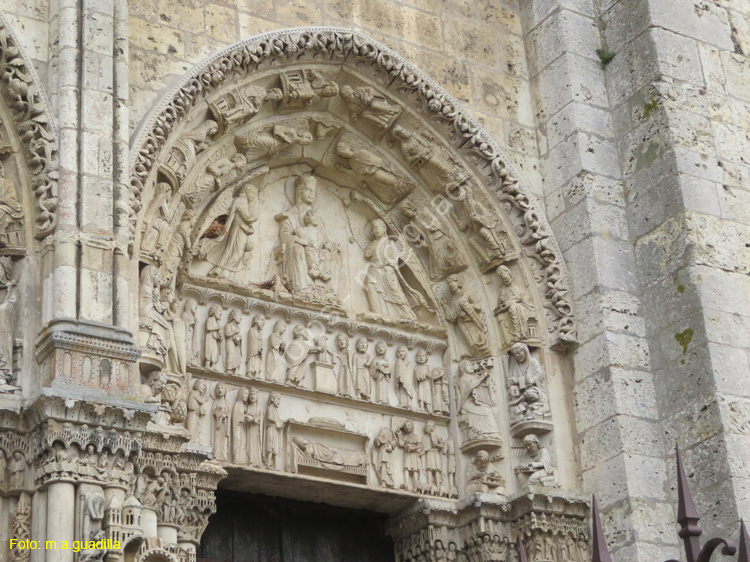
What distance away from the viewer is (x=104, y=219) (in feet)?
26.2

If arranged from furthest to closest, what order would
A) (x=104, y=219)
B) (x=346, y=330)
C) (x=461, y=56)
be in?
1. (x=461, y=56)
2. (x=346, y=330)
3. (x=104, y=219)

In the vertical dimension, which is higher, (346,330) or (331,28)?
(331,28)

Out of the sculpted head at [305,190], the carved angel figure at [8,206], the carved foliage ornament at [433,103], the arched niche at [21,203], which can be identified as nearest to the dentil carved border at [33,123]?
the arched niche at [21,203]

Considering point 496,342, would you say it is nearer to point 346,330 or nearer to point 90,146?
point 346,330

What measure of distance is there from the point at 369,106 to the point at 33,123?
2748 millimetres

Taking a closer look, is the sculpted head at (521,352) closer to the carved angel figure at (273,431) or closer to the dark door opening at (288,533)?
the dark door opening at (288,533)

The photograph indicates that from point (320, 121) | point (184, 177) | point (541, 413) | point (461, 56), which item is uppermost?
point (461, 56)

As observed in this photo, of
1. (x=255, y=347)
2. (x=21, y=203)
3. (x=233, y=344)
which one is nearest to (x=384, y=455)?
(x=255, y=347)

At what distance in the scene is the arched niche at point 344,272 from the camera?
29.6 ft

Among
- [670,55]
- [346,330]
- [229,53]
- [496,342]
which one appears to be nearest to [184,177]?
[229,53]

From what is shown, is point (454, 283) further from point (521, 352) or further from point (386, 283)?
point (521, 352)

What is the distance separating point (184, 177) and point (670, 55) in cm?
372

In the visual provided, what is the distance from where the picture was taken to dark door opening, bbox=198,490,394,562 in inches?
360

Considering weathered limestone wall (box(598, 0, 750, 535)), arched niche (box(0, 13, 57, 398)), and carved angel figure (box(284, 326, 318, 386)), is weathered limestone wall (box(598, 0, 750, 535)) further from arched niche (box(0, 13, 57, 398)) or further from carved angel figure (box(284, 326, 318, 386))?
arched niche (box(0, 13, 57, 398))
